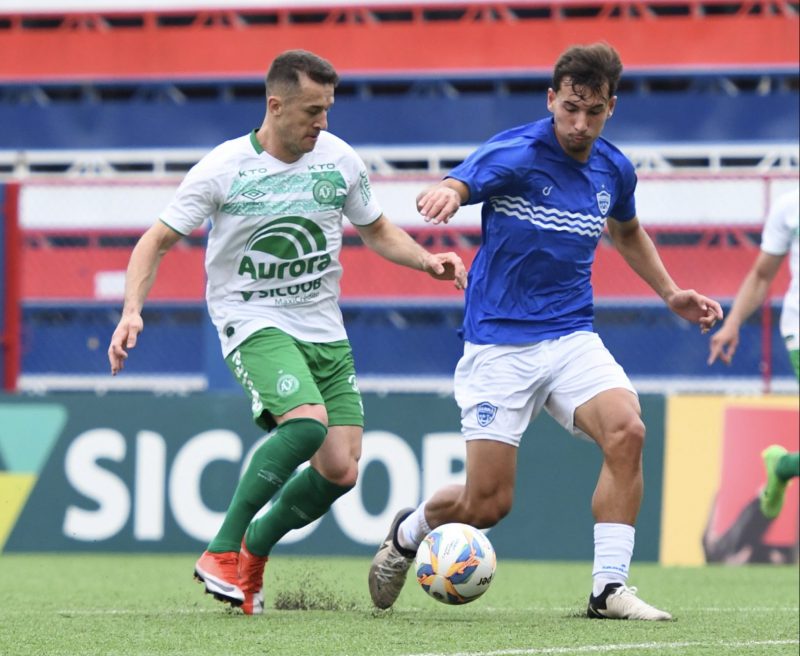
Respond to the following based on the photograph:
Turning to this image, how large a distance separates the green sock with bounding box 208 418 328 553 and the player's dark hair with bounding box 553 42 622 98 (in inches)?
60.4

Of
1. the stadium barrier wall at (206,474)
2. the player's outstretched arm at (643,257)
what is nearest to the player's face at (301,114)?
the player's outstretched arm at (643,257)

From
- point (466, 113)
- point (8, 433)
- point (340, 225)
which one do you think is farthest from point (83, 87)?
point (340, 225)

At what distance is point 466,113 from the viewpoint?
33000 mm

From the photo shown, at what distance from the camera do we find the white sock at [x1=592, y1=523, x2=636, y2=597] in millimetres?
5566

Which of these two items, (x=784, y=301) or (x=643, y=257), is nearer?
(x=643, y=257)

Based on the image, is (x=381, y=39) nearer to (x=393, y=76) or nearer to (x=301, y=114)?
(x=393, y=76)

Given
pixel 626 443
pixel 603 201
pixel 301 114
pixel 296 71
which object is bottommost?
pixel 626 443

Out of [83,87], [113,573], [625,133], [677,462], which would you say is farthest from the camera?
[83,87]

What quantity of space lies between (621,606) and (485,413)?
2.86 ft

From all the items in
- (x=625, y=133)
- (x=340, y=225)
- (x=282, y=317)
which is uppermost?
(x=625, y=133)

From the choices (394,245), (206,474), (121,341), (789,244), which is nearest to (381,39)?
(206,474)

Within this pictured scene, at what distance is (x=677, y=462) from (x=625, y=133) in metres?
23.4

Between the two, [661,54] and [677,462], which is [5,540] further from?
[661,54]

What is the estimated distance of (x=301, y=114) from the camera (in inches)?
221
